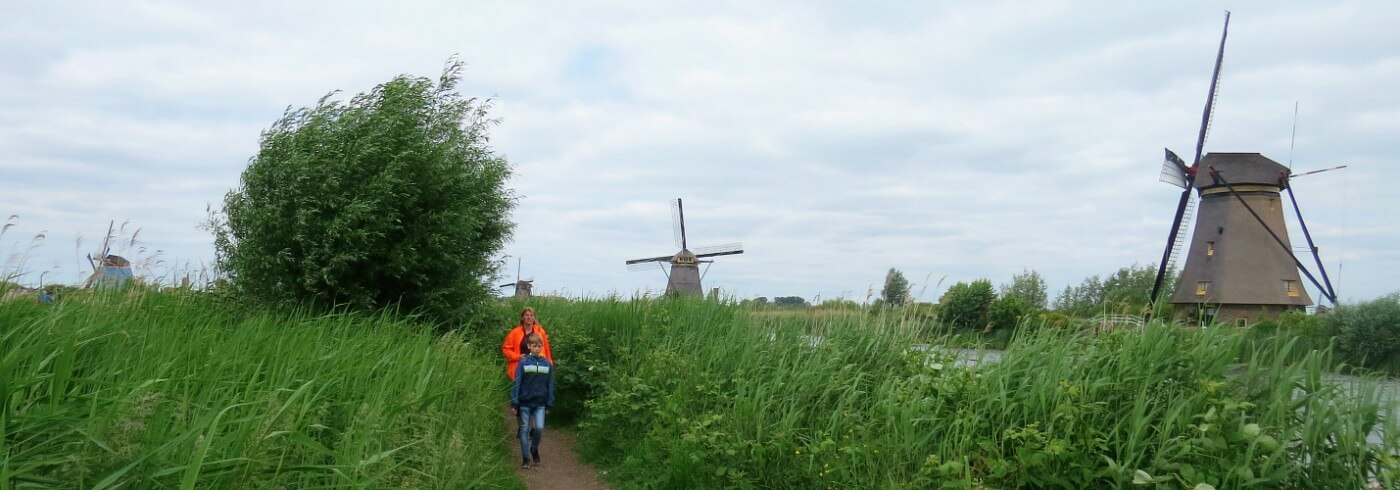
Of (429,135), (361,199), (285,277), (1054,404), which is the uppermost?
(429,135)

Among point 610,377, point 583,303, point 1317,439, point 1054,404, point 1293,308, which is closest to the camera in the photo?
point 1317,439

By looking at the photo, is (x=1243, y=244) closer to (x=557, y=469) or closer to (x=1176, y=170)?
(x=1176, y=170)

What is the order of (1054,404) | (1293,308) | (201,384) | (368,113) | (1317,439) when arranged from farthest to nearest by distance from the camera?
(1293,308)
(368,113)
(1054,404)
(1317,439)
(201,384)

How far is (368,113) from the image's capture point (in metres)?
14.3

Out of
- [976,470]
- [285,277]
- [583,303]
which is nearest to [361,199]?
[285,277]

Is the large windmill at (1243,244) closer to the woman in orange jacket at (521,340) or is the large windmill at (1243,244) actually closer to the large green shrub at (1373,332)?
the large green shrub at (1373,332)

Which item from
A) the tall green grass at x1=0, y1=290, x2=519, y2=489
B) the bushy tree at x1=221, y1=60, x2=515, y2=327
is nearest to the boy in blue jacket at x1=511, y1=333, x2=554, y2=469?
the tall green grass at x1=0, y1=290, x2=519, y2=489

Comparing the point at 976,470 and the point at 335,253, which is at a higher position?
the point at 335,253

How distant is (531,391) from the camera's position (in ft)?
33.2

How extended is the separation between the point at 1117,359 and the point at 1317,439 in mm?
1573

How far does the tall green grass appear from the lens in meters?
3.60

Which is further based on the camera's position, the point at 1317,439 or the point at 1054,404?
the point at 1054,404

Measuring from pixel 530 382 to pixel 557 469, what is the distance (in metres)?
1.32

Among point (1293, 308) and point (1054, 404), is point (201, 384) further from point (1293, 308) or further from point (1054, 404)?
point (1293, 308)
